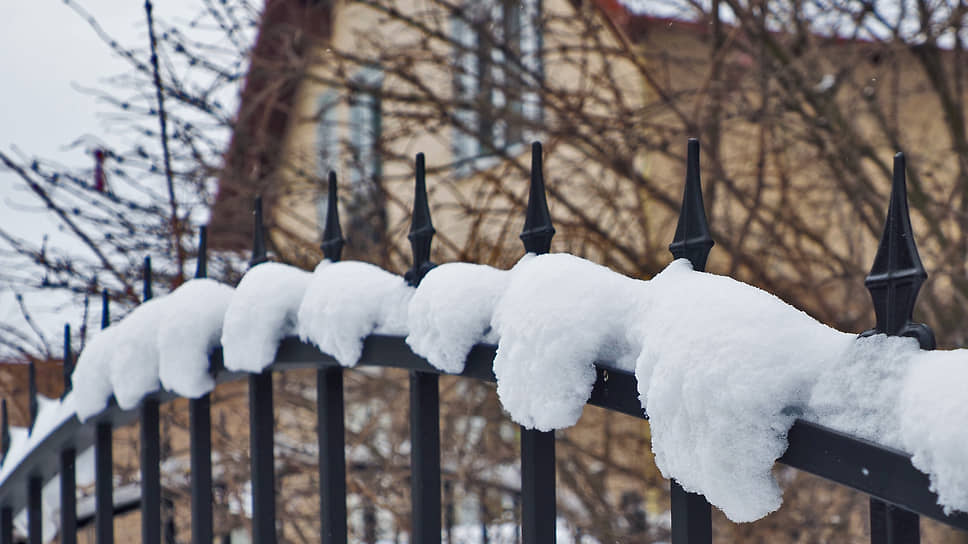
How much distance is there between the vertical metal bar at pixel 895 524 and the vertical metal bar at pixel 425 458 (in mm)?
568

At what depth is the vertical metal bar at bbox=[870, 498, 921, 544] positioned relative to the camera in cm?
66

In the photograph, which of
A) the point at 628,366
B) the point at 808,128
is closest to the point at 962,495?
the point at 628,366

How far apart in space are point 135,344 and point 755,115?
2294mm

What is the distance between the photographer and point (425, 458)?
110 centimetres

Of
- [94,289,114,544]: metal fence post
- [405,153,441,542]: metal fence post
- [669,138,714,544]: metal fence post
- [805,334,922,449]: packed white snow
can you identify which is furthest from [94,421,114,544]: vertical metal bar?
[805,334,922,449]: packed white snow

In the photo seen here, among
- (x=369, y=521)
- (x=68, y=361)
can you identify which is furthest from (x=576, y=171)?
(x=68, y=361)

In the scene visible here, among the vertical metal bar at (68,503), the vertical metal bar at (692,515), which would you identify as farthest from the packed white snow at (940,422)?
the vertical metal bar at (68,503)

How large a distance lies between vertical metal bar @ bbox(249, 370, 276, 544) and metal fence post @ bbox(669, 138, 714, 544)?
734 mm

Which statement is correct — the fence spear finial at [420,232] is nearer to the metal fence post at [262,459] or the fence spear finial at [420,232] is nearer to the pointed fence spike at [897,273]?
the metal fence post at [262,459]

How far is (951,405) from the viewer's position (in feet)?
1.85

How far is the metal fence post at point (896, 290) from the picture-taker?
2.17ft

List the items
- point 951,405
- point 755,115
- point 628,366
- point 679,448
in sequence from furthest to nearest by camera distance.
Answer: point 755,115 → point 628,366 → point 679,448 → point 951,405

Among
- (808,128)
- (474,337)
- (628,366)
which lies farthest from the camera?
(808,128)

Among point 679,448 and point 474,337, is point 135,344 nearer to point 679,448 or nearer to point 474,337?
point 474,337
